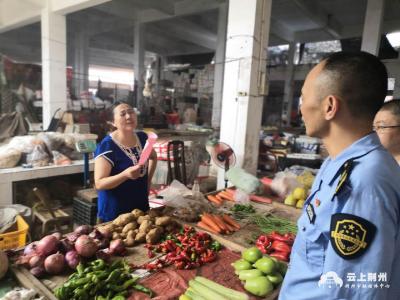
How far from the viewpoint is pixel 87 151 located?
374 centimetres

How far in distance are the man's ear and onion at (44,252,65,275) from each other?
146cm

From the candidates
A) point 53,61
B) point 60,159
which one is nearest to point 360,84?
point 60,159

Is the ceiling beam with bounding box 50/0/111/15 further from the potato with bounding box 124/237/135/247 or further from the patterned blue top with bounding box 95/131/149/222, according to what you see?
the potato with bounding box 124/237/135/247

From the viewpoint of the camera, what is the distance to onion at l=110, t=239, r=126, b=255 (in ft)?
5.74

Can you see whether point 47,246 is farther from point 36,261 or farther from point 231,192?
point 231,192

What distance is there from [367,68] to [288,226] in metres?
1.78

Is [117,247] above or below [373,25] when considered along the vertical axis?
below

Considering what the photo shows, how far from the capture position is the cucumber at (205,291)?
139 centimetres

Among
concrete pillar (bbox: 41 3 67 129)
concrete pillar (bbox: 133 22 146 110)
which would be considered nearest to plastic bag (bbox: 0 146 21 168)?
concrete pillar (bbox: 41 3 67 129)

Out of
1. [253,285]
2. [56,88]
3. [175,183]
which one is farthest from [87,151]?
[56,88]

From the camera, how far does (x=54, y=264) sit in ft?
4.95

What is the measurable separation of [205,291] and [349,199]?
90 cm

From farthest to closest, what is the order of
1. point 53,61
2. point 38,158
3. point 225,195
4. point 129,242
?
point 53,61, point 38,158, point 225,195, point 129,242

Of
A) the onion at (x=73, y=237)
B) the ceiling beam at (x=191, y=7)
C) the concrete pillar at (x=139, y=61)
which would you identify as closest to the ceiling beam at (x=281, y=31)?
the ceiling beam at (x=191, y=7)
